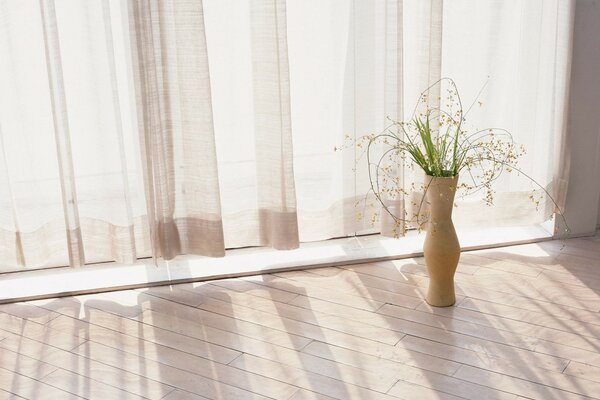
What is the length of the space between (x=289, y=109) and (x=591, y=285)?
4.21 feet

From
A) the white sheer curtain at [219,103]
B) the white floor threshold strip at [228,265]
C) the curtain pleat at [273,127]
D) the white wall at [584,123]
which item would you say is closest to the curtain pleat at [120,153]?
the white sheer curtain at [219,103]

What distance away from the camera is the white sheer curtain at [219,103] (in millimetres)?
2750

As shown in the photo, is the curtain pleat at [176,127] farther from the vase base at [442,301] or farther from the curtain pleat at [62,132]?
the vase base at [442,301]

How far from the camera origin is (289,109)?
114 inches

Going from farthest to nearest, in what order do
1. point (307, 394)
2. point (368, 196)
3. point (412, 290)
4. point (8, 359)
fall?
point (368, 196) < point (412, 290) < point (8, 359) < point (307, 394)

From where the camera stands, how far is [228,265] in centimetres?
312

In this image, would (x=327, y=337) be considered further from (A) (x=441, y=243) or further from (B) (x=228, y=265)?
(B) (x=228, y=265)

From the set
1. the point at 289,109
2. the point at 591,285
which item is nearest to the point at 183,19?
the point at 289,109

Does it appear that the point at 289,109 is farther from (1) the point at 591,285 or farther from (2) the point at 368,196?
(1) the point at 591,285

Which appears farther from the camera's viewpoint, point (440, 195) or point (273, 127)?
point (273, 127)

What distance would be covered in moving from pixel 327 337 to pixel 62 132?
1172 mm

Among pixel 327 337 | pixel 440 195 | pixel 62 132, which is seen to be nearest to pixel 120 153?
pixel 62 132

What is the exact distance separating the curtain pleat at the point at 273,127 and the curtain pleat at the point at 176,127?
181 millimetres

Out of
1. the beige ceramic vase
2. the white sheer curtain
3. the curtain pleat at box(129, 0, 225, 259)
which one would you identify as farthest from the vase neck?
the curtain pleat at box(129, 0, 225, 259)
